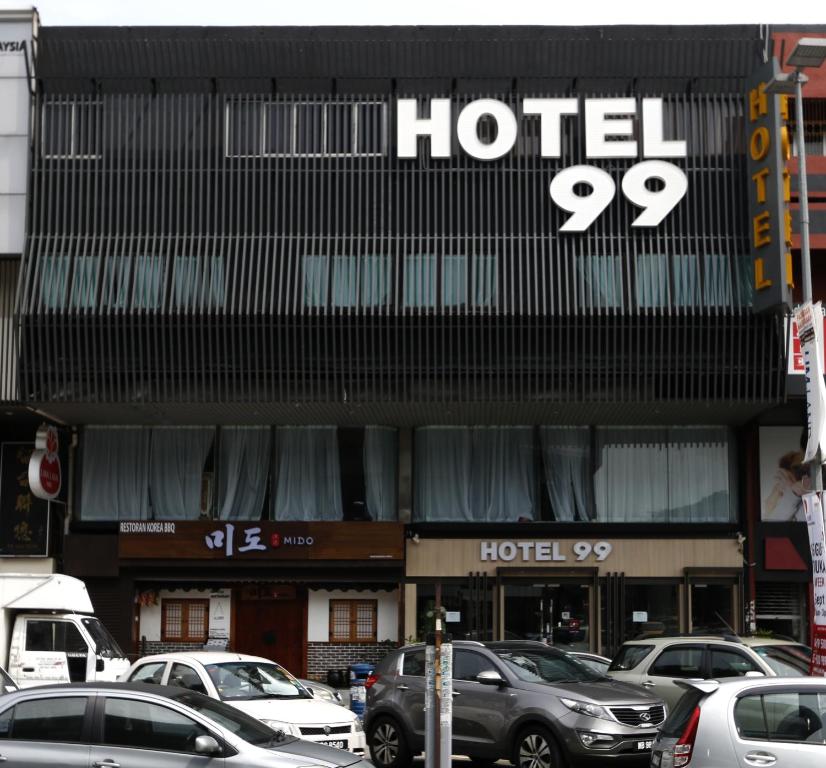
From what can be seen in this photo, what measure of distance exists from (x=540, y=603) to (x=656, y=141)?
10.3m

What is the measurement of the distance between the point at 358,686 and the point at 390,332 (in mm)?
7146

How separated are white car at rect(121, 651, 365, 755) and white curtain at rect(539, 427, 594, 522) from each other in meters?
12.5

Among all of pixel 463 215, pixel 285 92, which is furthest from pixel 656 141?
pixel 285 92

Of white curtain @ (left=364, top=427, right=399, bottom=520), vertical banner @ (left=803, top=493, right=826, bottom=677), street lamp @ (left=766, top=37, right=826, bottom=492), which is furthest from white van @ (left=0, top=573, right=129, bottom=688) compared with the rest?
street lamp @ (left=766, top=37, right=826, bottom=492)

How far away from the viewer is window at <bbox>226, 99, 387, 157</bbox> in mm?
26891

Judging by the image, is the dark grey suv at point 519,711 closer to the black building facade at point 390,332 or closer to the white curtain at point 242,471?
the black building facade at point 390,332

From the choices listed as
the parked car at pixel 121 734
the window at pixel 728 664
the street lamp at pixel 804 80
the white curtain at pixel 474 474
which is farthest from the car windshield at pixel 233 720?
the white curtain at pixel 474 474

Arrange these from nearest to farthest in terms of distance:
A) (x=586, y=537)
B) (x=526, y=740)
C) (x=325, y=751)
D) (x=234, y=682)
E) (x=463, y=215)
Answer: (x=325, y=751) → (x=526, y=740) → (x=234, y=682) → (x=463, y=215) → (x=586, y=537)

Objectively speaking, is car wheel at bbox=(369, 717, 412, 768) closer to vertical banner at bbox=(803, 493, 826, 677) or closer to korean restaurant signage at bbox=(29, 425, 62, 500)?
vertical banner at bbox=(803, 493, 826, 677)

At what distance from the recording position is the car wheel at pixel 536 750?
1498 cm

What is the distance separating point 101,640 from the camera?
2097cm

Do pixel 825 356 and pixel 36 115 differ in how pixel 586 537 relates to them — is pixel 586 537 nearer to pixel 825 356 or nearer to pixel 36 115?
pixel 825 356

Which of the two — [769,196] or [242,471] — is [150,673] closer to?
[242,471]

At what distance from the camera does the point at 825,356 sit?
87.8 ft
